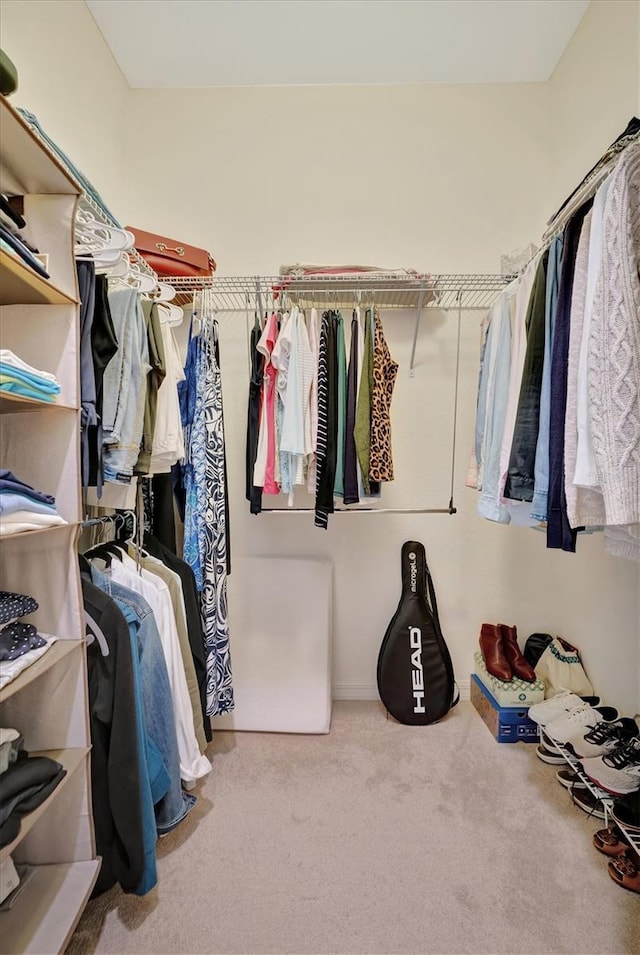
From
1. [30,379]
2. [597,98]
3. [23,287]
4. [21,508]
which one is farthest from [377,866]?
[597,98]

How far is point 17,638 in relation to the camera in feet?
3.23

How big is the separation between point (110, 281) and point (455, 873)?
221 cm

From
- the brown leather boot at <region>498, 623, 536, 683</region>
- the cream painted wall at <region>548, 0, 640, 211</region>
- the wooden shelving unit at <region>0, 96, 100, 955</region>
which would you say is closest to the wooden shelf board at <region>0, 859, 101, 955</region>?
the wooden shelving unit at <region>0, 96, 100, 955</region>

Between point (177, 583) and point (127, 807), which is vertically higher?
point (177, 583)

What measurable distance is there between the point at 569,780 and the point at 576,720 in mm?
222

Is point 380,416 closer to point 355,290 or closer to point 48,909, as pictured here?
point 355,290

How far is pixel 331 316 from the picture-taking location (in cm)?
181

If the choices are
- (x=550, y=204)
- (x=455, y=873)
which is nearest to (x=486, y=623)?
(x=455, y=873)

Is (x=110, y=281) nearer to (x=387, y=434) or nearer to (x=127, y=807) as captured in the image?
(x=387, y=434)

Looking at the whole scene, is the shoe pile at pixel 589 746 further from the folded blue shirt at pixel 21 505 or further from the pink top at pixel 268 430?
the folded blue shirt at pixel 21 505

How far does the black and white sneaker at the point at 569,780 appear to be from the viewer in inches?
62.3

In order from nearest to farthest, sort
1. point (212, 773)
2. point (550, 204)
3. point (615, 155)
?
point (615, 155) < point (212, 773) < point (550, 204)

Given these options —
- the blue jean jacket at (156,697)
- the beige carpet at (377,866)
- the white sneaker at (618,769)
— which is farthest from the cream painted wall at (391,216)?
the blue jean jacket at (156,697)

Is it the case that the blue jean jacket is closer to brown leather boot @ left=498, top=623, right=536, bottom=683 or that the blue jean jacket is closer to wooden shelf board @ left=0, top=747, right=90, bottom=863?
wooden shelf board @ left=0, top=747, right=90, bottom=863
